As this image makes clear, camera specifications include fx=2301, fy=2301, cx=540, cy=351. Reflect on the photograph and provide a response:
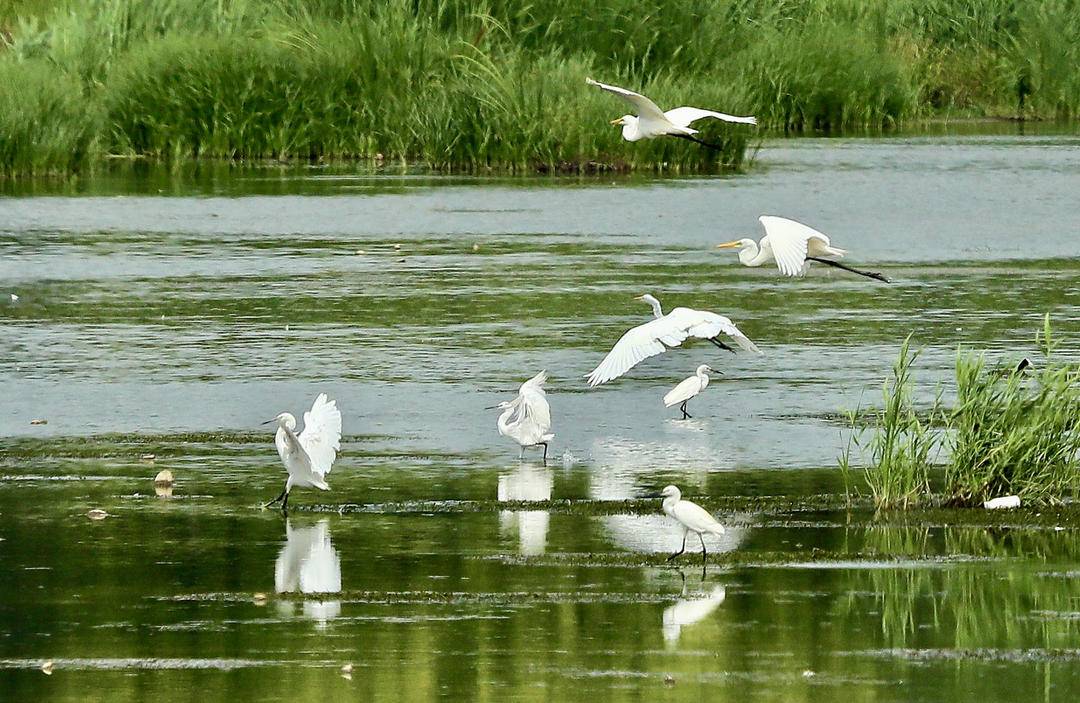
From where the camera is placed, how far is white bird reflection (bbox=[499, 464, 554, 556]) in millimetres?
8477

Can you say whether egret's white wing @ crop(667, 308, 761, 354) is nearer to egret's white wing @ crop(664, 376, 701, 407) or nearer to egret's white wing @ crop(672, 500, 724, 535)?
egret's white wing @ crop(664, 376, 701, 407)

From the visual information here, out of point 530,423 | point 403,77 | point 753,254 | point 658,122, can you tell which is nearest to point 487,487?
point 530,423

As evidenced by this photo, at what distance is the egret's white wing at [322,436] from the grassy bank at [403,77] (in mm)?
18988

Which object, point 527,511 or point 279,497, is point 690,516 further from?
point 279,497

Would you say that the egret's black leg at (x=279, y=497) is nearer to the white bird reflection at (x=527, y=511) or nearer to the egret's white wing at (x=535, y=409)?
the white bird reflection at (x=527, y=511)

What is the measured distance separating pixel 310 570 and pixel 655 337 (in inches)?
164

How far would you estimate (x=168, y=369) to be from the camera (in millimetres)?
13445

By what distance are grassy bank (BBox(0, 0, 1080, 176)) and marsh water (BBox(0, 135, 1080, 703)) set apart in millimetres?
7049

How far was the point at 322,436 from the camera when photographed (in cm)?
930

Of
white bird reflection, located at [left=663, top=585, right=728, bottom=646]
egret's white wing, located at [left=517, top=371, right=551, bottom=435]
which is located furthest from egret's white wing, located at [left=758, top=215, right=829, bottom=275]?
white bird reflection, located at [left=663, top=585, right=728, bottom=646]

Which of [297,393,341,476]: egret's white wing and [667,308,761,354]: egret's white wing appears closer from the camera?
[297,393,341,476]: egret's white wing

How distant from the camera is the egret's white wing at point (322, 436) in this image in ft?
30.2

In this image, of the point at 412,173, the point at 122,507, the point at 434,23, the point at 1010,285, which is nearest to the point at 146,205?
the point at 412,173

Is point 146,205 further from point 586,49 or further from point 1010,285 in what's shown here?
point 1010,285
